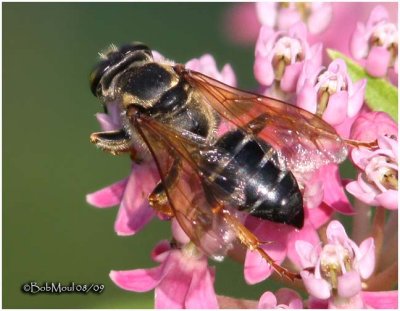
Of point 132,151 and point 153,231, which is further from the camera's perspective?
point 153,231

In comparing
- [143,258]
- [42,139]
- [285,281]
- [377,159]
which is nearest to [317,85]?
[377,159]

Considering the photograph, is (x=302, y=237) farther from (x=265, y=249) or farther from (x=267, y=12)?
(x=267, y=12)

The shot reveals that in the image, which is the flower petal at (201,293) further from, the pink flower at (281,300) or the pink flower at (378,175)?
the pink flower at (378,175)

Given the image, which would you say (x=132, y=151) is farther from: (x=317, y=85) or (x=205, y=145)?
(x=317, y=85)

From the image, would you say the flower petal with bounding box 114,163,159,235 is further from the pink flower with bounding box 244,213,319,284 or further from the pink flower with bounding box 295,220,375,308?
the pink flower with bounding box 295,220,375,308

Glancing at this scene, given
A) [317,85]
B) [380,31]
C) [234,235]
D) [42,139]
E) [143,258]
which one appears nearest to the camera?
[234,235]

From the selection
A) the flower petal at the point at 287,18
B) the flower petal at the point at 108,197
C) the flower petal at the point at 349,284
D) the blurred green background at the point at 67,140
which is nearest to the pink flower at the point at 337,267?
the flower petal at the point at 349,284
